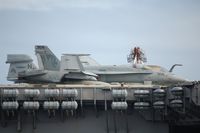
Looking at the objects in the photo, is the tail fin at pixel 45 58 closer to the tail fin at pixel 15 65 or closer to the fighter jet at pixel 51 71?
the fighter jet at pixel 51 71

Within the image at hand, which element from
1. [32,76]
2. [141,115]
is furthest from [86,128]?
[32,76]

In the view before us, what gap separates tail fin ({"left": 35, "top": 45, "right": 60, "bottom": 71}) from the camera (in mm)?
40031

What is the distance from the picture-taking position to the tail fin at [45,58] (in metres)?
40.0

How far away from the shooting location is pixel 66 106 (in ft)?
76.5

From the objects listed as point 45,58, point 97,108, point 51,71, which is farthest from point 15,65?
point 97,108

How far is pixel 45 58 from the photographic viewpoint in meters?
40.0

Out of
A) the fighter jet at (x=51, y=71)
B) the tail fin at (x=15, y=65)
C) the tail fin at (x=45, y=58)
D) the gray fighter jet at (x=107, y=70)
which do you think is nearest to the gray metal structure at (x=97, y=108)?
the fighter jet at (x=51, y=71)

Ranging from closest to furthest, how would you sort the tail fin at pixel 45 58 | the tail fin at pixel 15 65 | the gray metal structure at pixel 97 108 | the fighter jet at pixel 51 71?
the gray metal structure at pixel 97 108 < the fighter jet at pixel 51 71 < the tail fin at pixel 45 58 < the tail fin at pixel 15 65

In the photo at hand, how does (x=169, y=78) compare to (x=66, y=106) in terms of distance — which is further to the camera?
(x=169, y=78)

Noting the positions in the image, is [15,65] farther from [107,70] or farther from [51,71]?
[107,70]

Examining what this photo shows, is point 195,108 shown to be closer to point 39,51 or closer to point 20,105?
point 20,105

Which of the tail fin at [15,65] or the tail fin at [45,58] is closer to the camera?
the tail fin at [45,58]

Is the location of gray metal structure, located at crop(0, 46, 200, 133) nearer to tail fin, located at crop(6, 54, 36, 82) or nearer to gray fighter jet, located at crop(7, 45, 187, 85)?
gray fighter jet, located at crop(7, 45, 187, 85)

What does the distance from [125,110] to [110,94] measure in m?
1.51
